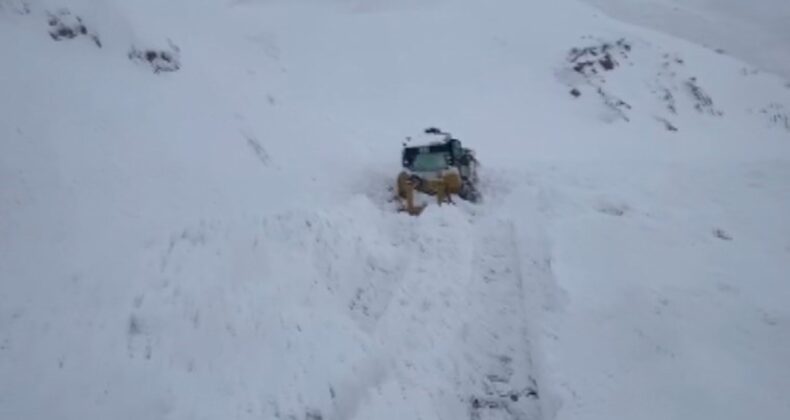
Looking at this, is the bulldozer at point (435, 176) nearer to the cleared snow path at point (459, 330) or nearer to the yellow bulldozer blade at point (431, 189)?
the yellow bulldozer blade at point (431, 189)

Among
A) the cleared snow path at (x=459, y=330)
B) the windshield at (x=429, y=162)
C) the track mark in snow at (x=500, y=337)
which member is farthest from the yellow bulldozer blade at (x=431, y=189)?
the track mark in snow at (x=500, y=337)

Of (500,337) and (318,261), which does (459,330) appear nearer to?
(500,337)

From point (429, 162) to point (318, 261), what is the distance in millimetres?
Answer: 6545

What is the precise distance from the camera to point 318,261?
10.7 metres

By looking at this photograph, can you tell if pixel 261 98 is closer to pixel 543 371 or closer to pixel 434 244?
pixel 434 244

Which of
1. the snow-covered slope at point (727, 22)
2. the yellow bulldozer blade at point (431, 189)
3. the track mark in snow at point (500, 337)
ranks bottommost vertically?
the snow-covered slope at point (727, 22)

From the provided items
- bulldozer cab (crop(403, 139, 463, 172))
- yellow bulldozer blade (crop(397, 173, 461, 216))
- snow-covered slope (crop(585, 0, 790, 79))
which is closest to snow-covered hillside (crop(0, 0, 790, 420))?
yellow bulldozer blade (crop(397, 173, 461, 216))

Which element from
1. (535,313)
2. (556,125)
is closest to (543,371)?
(535,313)

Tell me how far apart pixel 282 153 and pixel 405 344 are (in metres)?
9.20

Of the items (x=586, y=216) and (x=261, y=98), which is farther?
(x=261, y=98)

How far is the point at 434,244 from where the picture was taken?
12.5 meters

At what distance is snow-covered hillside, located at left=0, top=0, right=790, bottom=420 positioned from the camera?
7.81 metres

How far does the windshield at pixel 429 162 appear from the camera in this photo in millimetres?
16312

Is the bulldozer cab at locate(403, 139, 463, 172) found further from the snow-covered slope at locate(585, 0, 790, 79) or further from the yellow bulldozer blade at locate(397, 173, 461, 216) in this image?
the snow-covered slope at locate(585, 0, 790, 79)
